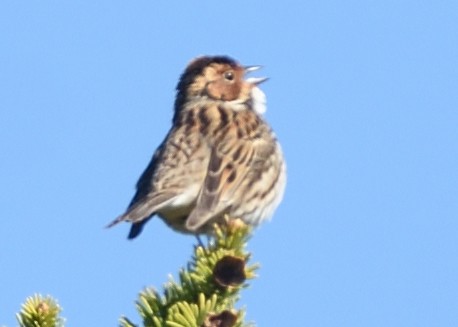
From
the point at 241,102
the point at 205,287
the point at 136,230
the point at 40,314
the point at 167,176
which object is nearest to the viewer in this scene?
the point at 40,314

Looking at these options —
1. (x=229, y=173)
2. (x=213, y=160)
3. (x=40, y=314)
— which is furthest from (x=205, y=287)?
(x=213, y=160)

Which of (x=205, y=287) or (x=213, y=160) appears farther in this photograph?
(x=213, y=160)

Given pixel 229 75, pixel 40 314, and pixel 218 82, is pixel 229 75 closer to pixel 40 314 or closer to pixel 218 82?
pixel 218 82

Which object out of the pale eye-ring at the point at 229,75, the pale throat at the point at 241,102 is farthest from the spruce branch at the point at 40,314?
the pale eye-ring at the point at 229,75

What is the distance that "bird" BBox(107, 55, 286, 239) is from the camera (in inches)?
282

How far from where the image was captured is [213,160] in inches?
301

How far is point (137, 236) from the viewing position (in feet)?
22.5

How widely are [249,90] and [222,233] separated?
501cm

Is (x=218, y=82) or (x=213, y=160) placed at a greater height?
(x=218, y=82)

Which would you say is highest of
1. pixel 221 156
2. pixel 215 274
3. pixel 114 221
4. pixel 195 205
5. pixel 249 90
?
pixel 249 90

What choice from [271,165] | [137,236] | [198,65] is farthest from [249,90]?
[137,236]

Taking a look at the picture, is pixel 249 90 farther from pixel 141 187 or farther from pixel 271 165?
pixel 141 187

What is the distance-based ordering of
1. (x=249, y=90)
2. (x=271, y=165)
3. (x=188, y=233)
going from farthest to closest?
1. (x=249, y=90)
2. (x=271, y=165)
3. (x=188, y=233)

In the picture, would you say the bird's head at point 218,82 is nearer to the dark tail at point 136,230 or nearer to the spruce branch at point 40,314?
the dark tail at point 136,230
